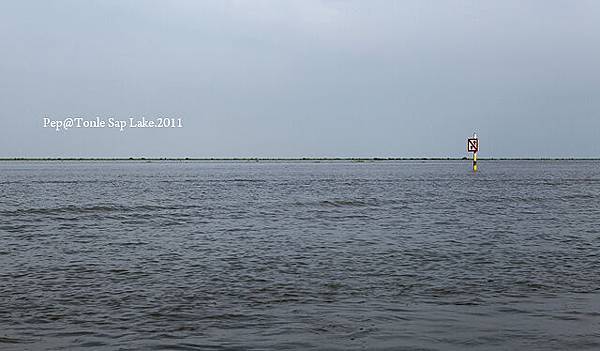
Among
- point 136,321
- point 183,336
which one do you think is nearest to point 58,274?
point 136,321

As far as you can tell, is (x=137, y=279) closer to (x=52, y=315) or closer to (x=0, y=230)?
(x=52, y=315)

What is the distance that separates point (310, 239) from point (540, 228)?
11.5 meters

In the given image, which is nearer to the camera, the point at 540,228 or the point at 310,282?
the point at 310,282

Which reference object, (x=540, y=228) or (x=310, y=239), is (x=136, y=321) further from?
(x=540, y=228)

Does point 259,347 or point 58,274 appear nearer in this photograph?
point 259,347

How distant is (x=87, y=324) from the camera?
1104 cm

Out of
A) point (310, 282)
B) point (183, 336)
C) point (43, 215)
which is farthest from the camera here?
point (43, 215)

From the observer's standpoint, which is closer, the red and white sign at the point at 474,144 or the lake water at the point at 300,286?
the lake water at the point at 300,286

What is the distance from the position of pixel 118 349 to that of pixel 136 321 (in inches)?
68.4

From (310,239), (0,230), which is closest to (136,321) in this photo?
(310,239)

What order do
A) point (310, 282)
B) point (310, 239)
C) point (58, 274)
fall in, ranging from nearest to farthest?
point (310, 282), point (58, 274), point (310, 239)

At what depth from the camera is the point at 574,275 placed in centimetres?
1591

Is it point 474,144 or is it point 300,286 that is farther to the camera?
point 474,144

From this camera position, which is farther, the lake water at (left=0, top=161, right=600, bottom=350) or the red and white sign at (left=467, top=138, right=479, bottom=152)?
the red and white sign at (left=467, top=138, right=479, bottom=152)
